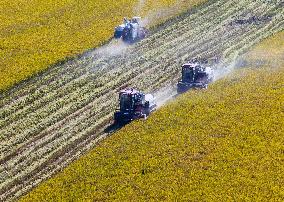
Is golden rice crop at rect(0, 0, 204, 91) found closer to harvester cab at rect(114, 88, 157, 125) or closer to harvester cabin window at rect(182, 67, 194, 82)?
harvester cab at rect(114, 88, 157, 125)

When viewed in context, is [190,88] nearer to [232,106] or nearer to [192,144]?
[232,106]

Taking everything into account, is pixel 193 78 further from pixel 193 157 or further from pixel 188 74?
pixel 193 157

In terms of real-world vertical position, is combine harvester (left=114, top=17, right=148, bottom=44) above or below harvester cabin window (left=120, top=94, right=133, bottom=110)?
above

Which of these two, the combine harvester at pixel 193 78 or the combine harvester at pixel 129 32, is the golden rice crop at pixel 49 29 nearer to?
the combine harvester at pixel 129 32

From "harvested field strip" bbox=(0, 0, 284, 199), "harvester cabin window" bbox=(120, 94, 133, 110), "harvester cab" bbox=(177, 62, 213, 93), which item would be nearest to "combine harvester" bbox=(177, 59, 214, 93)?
"harvester cab" bbox=(177, 62, 213, 93)

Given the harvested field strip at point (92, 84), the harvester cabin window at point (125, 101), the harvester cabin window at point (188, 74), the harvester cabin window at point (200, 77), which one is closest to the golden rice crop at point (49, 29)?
the harvested field strip at point (92, 84)

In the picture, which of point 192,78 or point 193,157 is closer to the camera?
point 193,157

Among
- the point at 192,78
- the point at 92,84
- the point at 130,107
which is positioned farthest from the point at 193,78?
the point at 92,84
